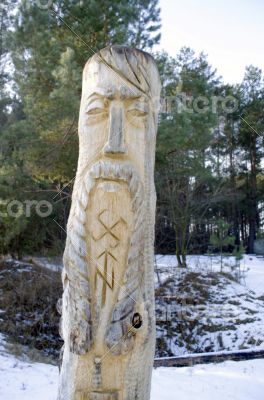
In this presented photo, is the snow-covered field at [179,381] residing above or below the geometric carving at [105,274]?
below

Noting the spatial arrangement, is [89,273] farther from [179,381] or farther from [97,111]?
[179,381]

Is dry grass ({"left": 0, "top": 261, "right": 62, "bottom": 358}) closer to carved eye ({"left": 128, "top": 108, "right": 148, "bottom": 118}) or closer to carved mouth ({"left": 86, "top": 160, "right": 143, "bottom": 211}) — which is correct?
carved mouth ({"left": 86, "top": 160, "right": 143, "bottom": 211})

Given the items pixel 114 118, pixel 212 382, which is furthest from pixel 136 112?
pixel 212 382

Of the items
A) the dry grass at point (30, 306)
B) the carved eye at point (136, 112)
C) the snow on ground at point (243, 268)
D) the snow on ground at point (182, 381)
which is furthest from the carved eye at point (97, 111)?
the snow on ground at point (243, 268)

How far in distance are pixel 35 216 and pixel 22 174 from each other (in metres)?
2.15

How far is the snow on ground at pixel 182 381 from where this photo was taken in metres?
4.60

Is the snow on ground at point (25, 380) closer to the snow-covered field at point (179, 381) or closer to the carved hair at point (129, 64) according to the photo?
the snow-covered field at point (179, 381)

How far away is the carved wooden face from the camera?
2.90m

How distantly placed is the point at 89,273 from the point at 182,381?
10.3ft

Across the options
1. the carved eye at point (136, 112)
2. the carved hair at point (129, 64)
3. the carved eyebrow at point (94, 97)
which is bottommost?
the carved eye at point (136, 112)

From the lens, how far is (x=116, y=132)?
2.86 metres

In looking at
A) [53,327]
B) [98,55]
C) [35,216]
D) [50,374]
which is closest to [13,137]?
[35,216]

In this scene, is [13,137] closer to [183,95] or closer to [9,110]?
[183,95]

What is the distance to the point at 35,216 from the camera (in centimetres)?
1168
